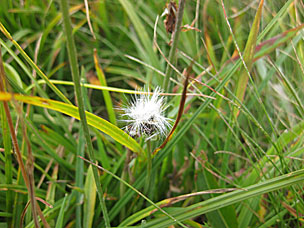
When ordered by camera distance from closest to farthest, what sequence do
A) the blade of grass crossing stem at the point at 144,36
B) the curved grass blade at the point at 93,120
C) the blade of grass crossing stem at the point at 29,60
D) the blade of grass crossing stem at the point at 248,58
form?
the curved grass blade at the point at 93,120
the blade of grass crossing stem at the point at 29,60
the blade of grass crossing stem at the point at 248,58
the blade of grass crossing stem at the point at 144,36

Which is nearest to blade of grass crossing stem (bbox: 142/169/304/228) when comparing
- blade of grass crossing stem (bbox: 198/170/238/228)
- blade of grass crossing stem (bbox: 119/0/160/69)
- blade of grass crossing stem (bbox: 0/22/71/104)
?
blade of grass crossing stem (bbox: 198/170/238/228)

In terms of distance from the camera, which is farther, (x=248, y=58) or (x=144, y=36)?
(x=144, y=36)

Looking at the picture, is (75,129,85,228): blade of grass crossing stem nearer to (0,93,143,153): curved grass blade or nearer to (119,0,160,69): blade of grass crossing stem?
(0,93,143,153): curved grass blade

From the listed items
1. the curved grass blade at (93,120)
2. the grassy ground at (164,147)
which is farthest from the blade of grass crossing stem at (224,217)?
the curved grass blade at (93,120)

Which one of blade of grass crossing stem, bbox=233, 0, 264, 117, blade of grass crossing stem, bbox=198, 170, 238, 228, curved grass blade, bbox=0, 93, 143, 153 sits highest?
blade of grass crossing stem, bbox=233, 0, 264, 117

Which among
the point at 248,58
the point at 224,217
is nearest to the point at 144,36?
the point at 248,58

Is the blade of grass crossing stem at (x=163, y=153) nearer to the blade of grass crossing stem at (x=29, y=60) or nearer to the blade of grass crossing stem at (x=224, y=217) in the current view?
the blade of grass crossing stem at (x=224, y=217)

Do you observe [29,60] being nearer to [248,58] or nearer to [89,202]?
[89,202]

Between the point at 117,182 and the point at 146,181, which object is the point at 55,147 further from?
the point at 146,181
